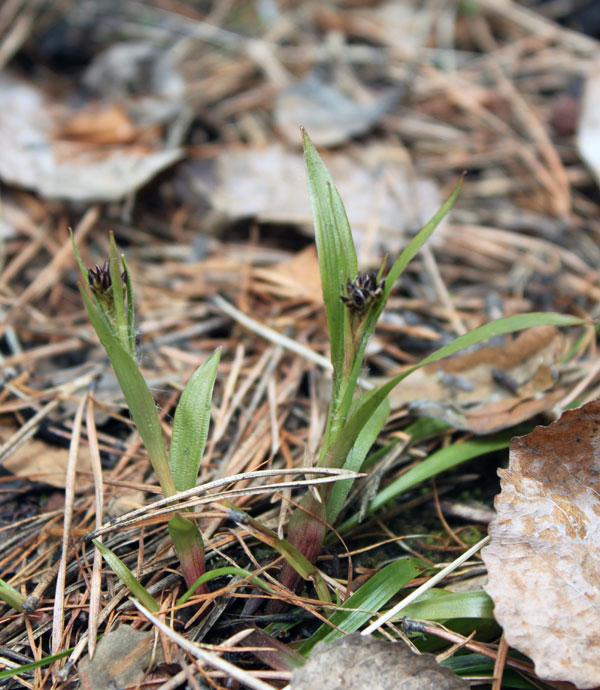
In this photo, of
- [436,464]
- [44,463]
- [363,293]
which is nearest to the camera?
[363,293]

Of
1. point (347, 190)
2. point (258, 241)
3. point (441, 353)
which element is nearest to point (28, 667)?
point (441, 353)

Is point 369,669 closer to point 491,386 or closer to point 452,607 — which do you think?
point 452,607

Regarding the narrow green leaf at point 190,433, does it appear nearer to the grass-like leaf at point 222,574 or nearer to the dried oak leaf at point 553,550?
the grass-like leaf at point 222,574

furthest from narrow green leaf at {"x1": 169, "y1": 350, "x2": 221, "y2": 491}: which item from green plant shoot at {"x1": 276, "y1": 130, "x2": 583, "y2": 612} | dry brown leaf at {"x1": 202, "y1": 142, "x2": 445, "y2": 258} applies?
dry brown leaf at {"x1": 202, "y1": 142, "x2": 445, "y2": 258}

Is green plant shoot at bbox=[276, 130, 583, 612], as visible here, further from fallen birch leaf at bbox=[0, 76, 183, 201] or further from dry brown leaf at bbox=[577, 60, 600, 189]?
dry brown leaf at bbox=[577, 60, 600, 189]

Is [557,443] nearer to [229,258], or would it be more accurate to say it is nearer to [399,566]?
[399,566]

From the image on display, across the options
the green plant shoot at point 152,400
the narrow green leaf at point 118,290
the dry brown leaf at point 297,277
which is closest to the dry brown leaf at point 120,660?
the green plant shoot at point 152,400
